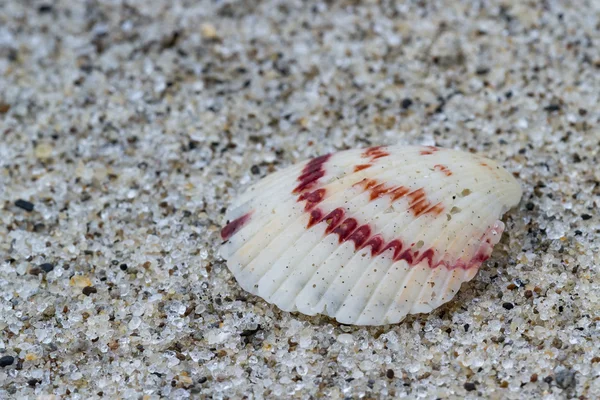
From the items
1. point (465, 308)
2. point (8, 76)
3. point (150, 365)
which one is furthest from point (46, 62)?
point (465, 308)

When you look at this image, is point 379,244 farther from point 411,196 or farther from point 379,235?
point 411,196

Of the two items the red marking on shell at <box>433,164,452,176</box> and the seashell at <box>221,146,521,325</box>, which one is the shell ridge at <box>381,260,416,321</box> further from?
the red marking on shell at <box>433,164,452,176</box>

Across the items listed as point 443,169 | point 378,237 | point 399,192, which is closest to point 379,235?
point 378,237

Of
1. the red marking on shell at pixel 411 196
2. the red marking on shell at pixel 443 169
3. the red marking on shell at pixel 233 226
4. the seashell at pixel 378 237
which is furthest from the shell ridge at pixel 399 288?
the red marking on shell at pixel 233 226

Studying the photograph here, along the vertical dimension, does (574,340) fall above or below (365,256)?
below

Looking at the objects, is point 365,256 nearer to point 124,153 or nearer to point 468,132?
point 468,132

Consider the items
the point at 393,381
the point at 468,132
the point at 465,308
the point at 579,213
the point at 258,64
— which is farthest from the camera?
the point at 258,64

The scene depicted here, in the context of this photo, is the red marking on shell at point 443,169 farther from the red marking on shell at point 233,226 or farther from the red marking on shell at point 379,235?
the red marking on shell at point 233,226
